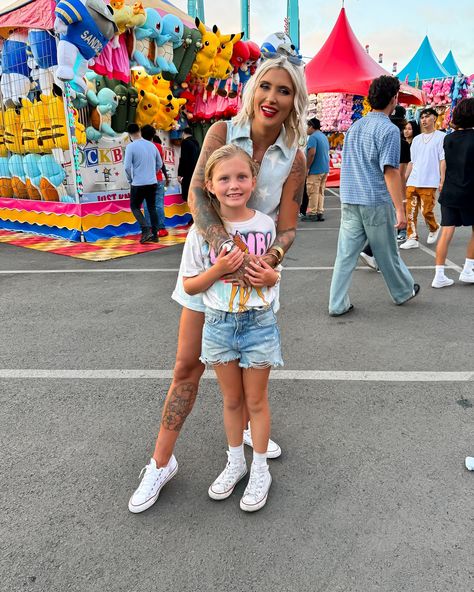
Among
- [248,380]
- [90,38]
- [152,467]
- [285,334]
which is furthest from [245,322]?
[90,38]

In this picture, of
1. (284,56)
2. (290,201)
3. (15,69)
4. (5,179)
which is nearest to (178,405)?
(290,201)

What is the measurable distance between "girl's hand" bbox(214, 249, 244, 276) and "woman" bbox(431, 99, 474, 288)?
404cm

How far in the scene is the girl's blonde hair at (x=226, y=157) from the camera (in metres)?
1.80

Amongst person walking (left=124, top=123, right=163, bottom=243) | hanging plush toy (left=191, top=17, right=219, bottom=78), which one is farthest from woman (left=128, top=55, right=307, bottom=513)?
hanging plush toy (left=191, top=17, right=219, bottom=78)

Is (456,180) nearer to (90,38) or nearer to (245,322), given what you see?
(245,322)

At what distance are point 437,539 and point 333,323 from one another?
100 inches

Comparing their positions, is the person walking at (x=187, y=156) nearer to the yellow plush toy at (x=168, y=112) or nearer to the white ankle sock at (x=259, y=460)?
the yellow plush toy at (x=168, y=112)

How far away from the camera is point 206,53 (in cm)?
980

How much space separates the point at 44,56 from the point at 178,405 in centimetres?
773

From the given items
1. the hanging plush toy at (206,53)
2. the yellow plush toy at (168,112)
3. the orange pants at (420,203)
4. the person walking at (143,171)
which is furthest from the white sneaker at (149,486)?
the hanging plush toy at (206,53)

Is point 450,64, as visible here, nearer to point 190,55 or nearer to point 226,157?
point 190,55

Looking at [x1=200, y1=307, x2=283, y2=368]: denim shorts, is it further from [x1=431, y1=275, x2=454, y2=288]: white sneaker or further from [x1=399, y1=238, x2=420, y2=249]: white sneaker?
[x1=399, y1=238, x2=420, y2=249]: white sneaker

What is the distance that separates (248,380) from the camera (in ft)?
6.50

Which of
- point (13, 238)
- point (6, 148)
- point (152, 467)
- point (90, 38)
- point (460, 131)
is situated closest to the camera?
point (152, 467)
